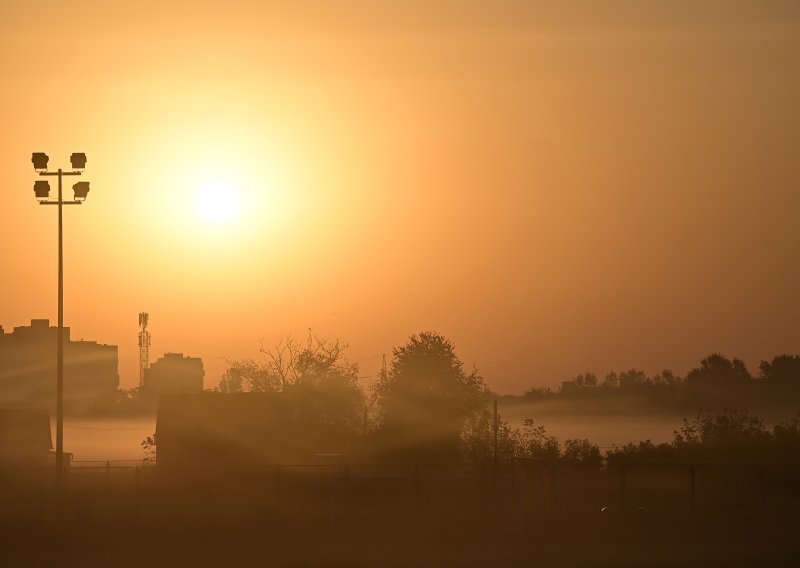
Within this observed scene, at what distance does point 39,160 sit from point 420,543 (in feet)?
61.9

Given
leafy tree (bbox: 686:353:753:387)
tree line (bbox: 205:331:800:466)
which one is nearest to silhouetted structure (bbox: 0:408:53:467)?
tree line (bbox: 205:331:800:466)

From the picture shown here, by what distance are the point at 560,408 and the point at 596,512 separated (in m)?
145

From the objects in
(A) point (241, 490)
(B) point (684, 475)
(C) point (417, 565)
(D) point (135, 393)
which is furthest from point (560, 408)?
(C) point (417, 565)

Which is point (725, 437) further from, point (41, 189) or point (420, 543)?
point (41, 189)

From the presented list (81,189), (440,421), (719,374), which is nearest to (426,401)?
(440,421)

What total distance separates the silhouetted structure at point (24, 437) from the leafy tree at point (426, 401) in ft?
74.6

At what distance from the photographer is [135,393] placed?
196 m

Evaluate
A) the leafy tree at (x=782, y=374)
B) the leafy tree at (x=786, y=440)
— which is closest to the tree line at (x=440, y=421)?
the leafy tree at (x=786, y=440)

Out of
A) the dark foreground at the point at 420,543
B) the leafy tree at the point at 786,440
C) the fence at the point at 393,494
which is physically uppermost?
the leafy tree at the point at 786,440

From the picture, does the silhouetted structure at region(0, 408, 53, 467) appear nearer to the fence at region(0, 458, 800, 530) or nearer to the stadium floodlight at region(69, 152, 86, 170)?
the fence at region(0, 458, 800, 530)

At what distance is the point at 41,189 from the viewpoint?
132 feet

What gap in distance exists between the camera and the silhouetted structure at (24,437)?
248 feet

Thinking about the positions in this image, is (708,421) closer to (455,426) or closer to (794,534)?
(455,426)

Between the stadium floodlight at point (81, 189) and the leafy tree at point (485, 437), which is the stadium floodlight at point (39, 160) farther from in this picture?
the leafy tree at point (485, 437)
